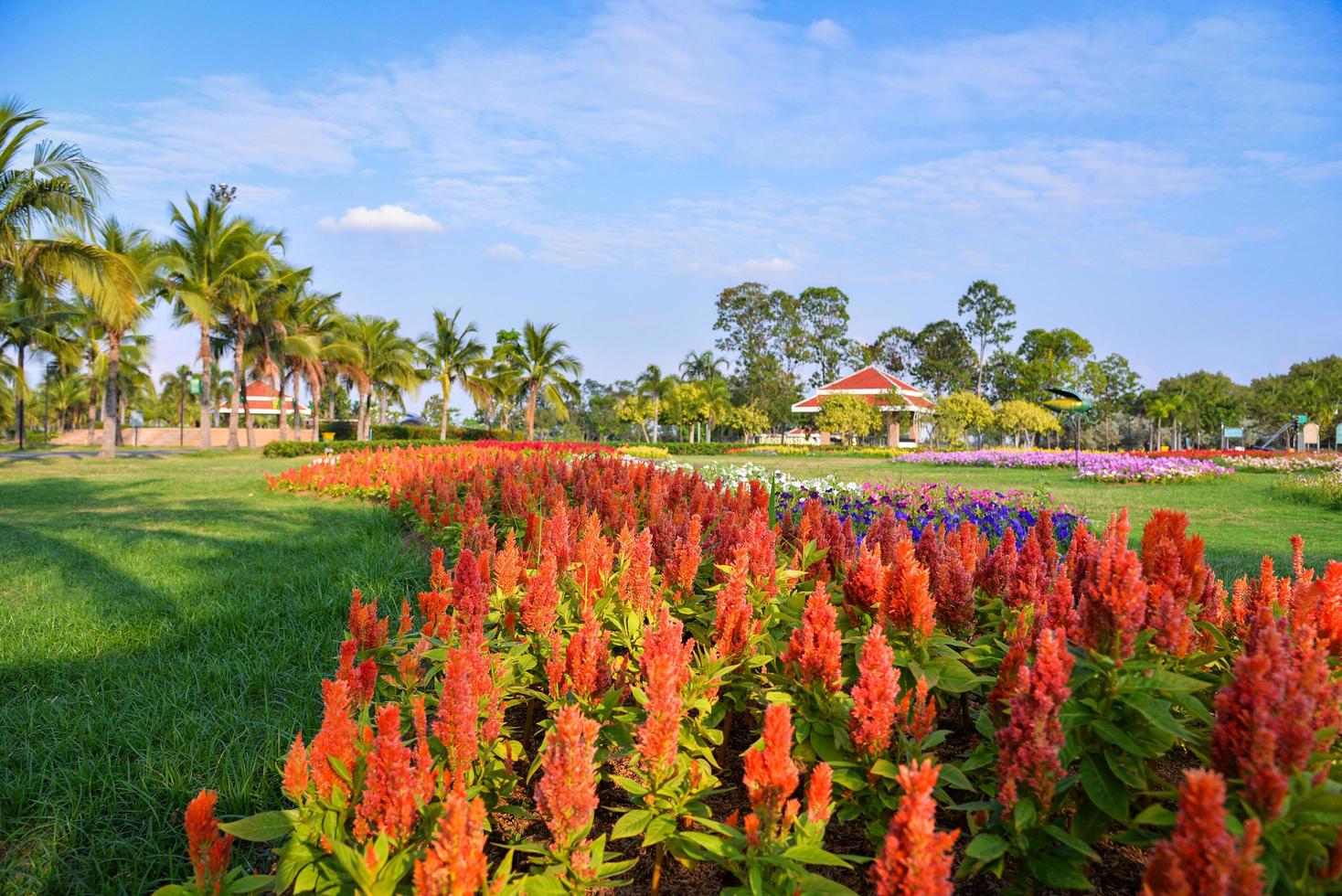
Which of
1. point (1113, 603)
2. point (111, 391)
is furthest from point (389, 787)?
point (111, 391)

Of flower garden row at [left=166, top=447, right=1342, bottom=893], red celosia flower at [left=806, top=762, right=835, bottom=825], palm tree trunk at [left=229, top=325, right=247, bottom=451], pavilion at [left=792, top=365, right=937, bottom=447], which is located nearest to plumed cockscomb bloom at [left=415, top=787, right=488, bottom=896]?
flower garden row at [left=166, top=447, right=1342, bottom=893]

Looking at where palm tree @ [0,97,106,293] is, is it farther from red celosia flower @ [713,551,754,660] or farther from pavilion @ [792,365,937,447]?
Answer: pavilion @ [792,365,937,447]

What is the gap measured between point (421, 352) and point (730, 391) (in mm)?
24407

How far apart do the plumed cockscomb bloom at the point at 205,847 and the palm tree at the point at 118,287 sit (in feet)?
59.4

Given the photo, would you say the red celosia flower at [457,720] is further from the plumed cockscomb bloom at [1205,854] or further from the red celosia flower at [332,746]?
the plumed cockscomb bloom at [1205,854]

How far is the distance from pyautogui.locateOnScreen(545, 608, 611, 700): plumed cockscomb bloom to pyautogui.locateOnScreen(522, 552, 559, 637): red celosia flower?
230mm

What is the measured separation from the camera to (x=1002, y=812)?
4.36 ft

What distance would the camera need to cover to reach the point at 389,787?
4.33 feet

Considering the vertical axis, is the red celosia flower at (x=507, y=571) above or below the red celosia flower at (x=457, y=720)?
above

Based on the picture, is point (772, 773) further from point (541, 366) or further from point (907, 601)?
point (541, 366)

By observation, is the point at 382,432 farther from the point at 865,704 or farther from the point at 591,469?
the point at 865,704

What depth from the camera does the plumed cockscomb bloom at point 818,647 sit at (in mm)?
1682

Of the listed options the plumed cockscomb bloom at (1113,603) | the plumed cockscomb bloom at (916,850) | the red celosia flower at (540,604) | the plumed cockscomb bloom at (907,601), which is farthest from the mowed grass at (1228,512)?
the plumed cockscomb bloom at (916,850)

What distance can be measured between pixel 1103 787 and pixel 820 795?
56cm
